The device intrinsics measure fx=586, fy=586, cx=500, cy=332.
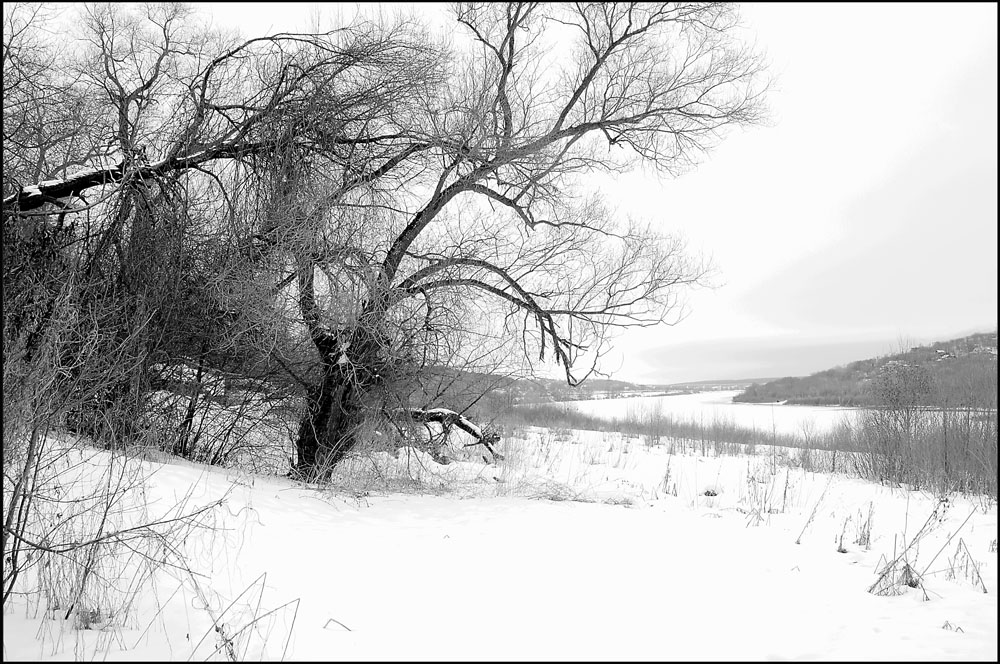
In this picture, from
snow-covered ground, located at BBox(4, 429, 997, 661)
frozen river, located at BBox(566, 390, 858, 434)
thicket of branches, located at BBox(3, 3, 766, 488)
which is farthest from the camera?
frozen river, located at BBox(566, 390, 858, 434)

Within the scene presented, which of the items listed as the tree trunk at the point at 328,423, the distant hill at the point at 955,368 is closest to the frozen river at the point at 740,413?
the distant hill at the point at 955,368

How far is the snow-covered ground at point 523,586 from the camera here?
2.91m

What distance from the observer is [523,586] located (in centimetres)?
393

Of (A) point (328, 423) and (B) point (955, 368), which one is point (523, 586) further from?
(B) point (955, 368)

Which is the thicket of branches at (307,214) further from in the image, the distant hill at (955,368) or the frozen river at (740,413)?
the frozen river at (740,413)

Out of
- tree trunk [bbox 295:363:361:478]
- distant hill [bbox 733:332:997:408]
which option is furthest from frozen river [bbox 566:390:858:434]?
tree trunk [bbox 295:363:361:478]

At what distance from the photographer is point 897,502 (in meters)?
8.90

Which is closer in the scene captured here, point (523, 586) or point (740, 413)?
point (523, 586)

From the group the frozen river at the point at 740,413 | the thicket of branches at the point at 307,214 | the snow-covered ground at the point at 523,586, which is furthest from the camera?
the frozen river at the point at 740,413

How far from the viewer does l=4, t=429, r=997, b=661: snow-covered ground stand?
2908 millimetres

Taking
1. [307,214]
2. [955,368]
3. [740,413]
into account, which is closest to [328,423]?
[307,214]

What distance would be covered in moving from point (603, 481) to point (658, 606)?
283 inches

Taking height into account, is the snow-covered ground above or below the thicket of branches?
below

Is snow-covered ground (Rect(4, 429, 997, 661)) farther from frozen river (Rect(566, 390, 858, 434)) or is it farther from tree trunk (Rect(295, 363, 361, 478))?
frozen river (Rect(566, 390, 858, 434))
